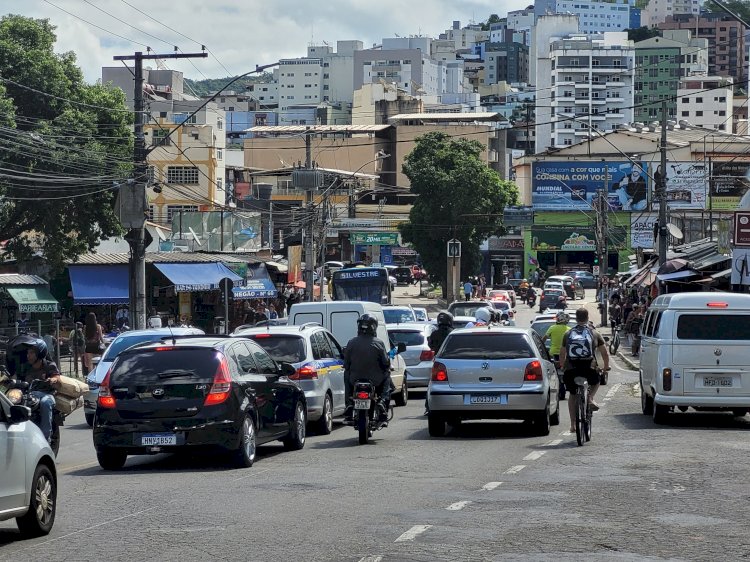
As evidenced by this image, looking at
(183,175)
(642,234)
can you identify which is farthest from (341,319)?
(183,175)

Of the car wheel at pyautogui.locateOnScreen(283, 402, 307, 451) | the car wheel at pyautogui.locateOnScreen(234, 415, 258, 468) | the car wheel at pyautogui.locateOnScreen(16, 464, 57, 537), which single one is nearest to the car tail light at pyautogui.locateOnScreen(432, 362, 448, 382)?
the car wheel at pyautogui.locateOnScreen(283, 402, 307, 451)

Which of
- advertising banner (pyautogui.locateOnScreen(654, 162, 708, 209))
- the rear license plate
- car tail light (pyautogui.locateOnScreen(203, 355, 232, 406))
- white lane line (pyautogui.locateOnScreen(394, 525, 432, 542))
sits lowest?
white lane line (pyautogui.locateOnScreen(394, 525, 432, 542))

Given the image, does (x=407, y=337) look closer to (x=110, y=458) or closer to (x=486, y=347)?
(x=486, y=347)

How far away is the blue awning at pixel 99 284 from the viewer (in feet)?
159

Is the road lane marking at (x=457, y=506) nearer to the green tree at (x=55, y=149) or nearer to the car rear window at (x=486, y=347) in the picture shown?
the car rear window at (x=486, y=347)

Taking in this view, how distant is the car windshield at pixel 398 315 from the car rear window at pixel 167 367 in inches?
848

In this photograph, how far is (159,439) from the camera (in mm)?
15133

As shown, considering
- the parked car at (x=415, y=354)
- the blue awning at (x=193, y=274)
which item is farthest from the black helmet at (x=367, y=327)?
the blue awning at (x=193, y=274)

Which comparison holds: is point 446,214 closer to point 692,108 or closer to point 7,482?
point 7,482

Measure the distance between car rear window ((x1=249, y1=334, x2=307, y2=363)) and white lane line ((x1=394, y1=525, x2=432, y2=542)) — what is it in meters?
9.54

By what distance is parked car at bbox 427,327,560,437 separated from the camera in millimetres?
18906

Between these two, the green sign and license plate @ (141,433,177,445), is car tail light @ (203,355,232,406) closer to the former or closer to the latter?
license plate @ (141,433,177,445)

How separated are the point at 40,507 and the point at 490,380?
9.63 m

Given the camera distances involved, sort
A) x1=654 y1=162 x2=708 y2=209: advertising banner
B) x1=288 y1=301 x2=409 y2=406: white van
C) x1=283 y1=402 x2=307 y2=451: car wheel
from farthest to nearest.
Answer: x1=654 y1=162 x2=708 y2=209: advertising banner → x1=288 y1=301 x2=409 y2=406: white van → x1=283 y1=402 x2=307 y2=451: car wheel
